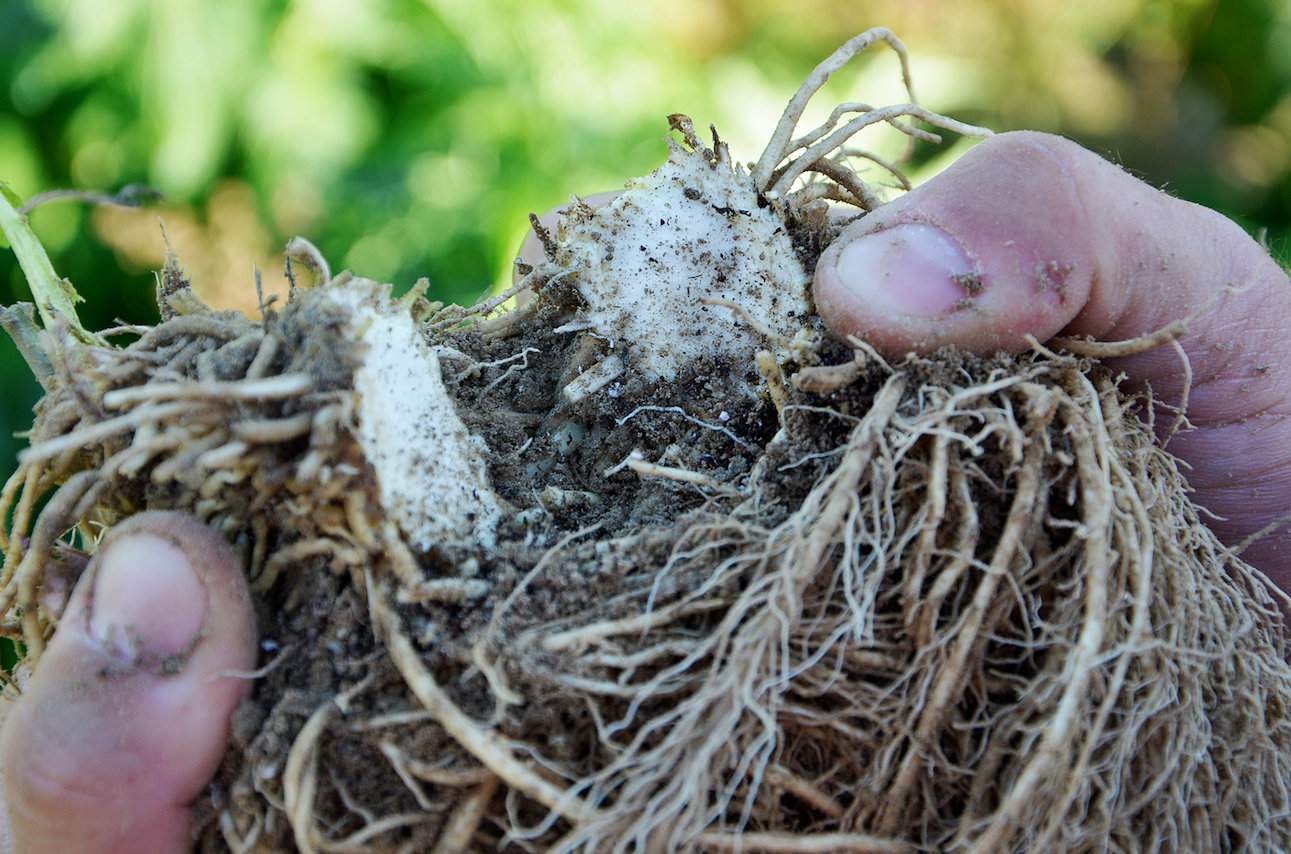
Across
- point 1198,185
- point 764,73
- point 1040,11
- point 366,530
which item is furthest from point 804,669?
point 1040,11

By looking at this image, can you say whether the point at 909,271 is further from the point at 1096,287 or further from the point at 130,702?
the point at 130,702

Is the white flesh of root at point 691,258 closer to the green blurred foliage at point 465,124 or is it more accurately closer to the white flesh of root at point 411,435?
the white flesh of root at point 411,435

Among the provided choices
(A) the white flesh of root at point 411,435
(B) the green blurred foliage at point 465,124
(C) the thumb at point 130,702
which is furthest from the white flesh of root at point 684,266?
(B) the green blurred foliage at point 465,124

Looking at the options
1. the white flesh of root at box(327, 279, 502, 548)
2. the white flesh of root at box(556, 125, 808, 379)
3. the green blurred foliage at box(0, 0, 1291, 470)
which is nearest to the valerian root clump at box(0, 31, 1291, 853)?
the white flesh of root at box(327, 279, 502, 548)

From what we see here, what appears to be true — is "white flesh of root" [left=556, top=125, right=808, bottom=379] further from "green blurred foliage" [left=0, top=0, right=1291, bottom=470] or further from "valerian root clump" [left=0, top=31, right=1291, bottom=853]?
"green blurred foliage" [left=0, top=0, right=1291, bottom=470]

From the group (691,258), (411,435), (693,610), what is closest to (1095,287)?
(691,258)
